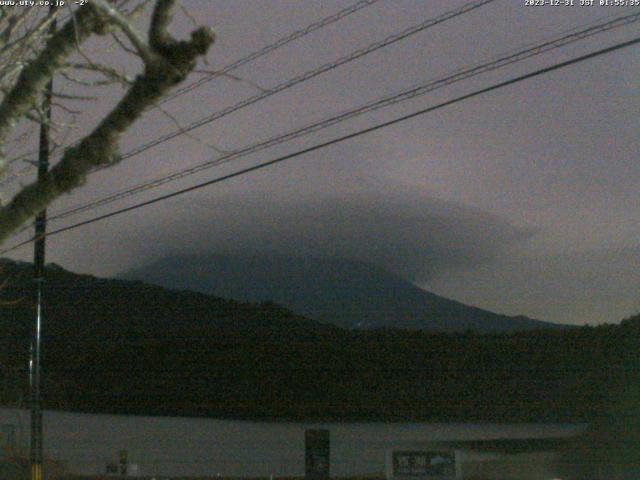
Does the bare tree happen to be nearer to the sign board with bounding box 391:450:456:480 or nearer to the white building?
the sign board with bounding box 391:450:456:480

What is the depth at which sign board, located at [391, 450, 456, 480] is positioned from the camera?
17.8m

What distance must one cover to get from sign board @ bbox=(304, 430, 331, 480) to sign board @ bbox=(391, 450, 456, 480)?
80.0 inches

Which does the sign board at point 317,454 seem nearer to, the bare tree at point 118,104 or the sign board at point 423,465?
the sign board at point 423,465

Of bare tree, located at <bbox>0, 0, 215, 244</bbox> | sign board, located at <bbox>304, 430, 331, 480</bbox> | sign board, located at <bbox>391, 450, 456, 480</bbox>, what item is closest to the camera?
bare tree, located at <bbox>0, 0, 215, 244</bbox>

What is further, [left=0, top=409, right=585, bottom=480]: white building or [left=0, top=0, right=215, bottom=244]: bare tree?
[left=0, top=409, right=585, bottom=480]: white building

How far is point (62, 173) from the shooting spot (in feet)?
12.5

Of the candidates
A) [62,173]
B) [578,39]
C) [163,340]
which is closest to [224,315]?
[163,340]

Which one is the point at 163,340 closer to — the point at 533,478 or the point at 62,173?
the point at 533,478

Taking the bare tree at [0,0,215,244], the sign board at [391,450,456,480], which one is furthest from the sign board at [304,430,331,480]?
the bare tree at [0,0,215,244]

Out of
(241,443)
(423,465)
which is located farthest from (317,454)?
(241,443)

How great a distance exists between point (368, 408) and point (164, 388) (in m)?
6.68

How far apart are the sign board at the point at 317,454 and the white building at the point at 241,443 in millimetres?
2650

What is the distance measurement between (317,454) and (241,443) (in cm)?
630

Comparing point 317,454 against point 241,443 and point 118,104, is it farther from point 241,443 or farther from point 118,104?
point 118,104
